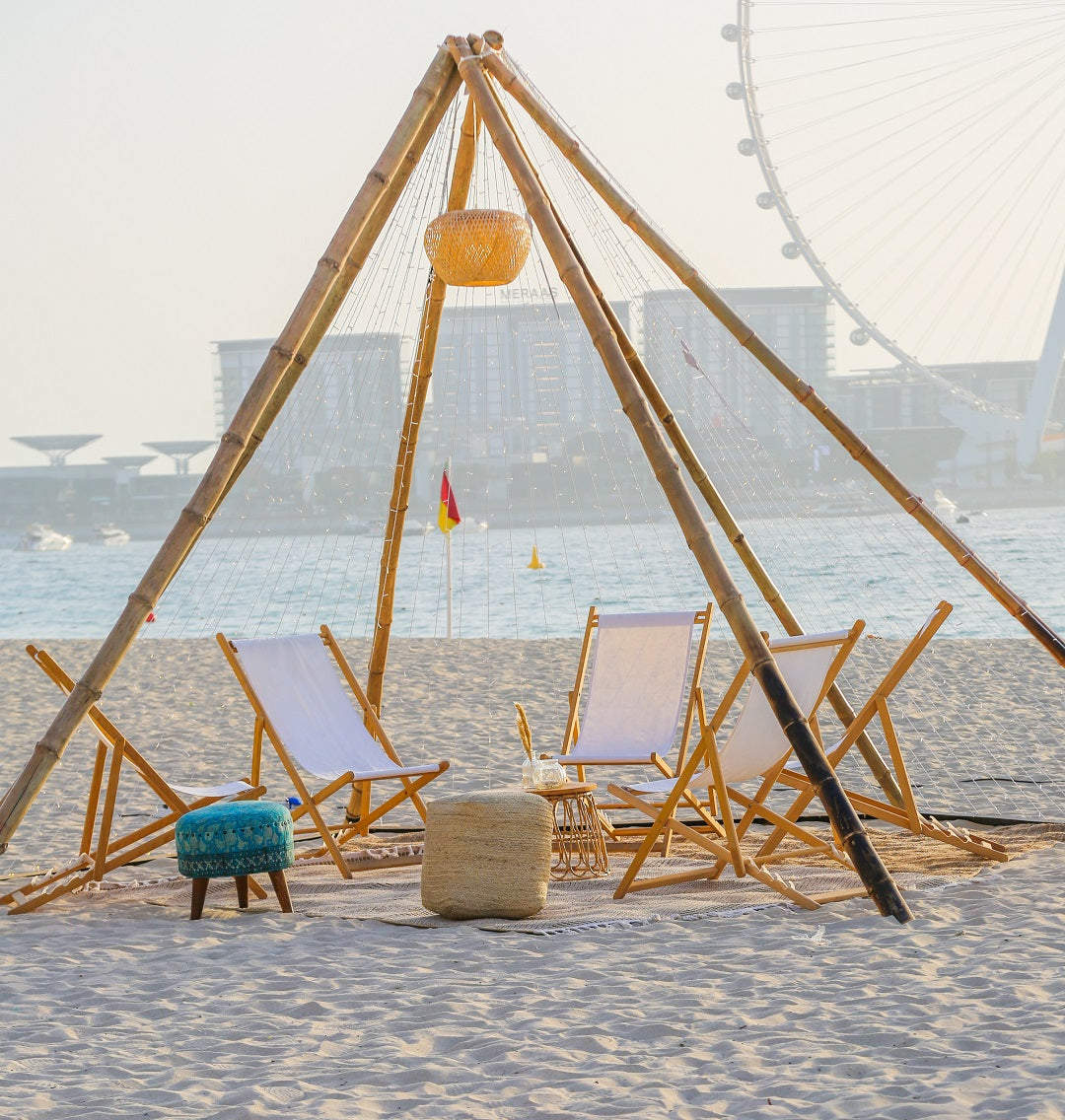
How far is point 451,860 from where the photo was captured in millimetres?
3271

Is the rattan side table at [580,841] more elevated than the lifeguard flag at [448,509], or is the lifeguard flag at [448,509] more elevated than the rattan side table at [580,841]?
the lifeguard flag at [448,509]

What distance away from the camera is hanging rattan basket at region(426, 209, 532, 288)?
4.23 meters

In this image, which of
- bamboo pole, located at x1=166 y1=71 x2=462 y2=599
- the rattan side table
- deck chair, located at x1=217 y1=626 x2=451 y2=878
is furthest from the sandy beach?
bamboo pole, located at x1=166 y1=71 x2=462 y2=599

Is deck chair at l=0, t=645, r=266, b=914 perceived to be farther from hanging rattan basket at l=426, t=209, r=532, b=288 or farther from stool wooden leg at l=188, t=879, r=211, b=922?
hanging rattan basket at l=426, t=209, r=532, b=288

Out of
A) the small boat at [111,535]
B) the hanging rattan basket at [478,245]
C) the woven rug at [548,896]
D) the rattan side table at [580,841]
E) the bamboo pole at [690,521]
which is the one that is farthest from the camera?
the small boat at [111,535]

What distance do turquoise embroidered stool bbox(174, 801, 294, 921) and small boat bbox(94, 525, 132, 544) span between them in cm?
4307

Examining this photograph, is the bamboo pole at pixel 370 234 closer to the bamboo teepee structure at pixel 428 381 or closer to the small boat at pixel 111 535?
Answer: the bamboo teepee structure at pixel 428 381

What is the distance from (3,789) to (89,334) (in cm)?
3055

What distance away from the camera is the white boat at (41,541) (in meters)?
45.3

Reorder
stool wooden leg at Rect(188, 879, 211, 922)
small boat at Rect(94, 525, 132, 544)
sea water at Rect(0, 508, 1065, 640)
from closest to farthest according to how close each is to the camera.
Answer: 1. stool wooden leg at Rect(188, 879, 211, 922)
2. sea water at Rect(0, 508, 1065, 640)
3. small boat at Rect(94, 525, 132, 544)

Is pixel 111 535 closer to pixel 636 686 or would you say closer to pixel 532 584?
pixel 532 584

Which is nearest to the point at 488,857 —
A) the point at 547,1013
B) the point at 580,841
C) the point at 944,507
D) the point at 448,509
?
the point at 580,841

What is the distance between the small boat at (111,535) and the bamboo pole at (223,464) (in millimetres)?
42391

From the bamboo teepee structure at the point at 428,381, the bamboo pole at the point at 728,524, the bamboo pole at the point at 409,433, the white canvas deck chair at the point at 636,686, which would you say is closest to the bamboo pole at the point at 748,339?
the bamboo teepee structure at the point at 428,381
